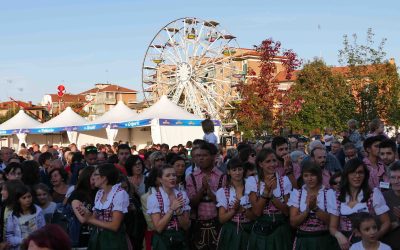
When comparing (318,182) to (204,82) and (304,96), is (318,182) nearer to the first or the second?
(304,96)

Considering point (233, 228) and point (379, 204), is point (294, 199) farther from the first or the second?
point (233, 228)

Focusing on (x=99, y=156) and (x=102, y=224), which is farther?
(x=99, y=156)

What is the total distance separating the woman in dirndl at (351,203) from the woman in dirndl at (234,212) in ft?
3.68

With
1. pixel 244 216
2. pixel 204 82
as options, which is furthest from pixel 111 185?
pixel 204 82

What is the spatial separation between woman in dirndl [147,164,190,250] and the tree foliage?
2720cm

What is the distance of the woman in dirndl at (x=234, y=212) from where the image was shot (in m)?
7.30

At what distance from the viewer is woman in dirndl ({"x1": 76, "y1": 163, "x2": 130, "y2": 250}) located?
6.75m

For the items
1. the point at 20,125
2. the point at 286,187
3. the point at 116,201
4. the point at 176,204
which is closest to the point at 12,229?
the point at 116,201

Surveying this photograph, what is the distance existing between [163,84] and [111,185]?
130 ft

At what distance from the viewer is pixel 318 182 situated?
664 cm

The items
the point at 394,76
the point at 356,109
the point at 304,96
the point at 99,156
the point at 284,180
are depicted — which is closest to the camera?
the point at 284,180

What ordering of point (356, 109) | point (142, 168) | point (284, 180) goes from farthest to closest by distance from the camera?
point (356, 109), point (142, 168), point (284, 180)

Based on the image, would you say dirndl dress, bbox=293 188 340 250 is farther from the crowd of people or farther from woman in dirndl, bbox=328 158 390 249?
woman in dirndl, bbox=328 158 390 249

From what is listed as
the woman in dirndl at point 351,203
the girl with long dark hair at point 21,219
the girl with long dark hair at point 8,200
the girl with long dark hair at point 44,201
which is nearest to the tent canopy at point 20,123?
the girl with long dark hair at point 44,201
